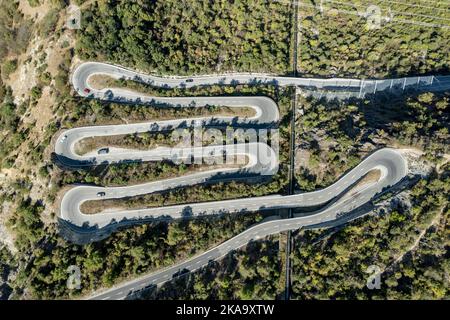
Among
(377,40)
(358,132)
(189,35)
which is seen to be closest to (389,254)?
(358,132)

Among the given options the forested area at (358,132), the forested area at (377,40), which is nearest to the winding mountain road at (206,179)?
the forested area at (358,132)

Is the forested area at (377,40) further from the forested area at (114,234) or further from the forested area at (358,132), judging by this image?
the forested area at (114,234)

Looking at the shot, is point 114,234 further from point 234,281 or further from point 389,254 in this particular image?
point 389,254

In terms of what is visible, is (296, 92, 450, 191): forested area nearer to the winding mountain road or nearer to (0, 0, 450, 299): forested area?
(0, 0, 450, 299): forested area

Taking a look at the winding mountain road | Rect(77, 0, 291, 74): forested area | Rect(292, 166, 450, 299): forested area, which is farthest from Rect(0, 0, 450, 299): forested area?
the winding mountain road

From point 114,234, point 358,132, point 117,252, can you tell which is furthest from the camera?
point 358,132

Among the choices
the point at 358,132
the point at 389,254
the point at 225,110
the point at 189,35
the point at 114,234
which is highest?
the point at 189,35
